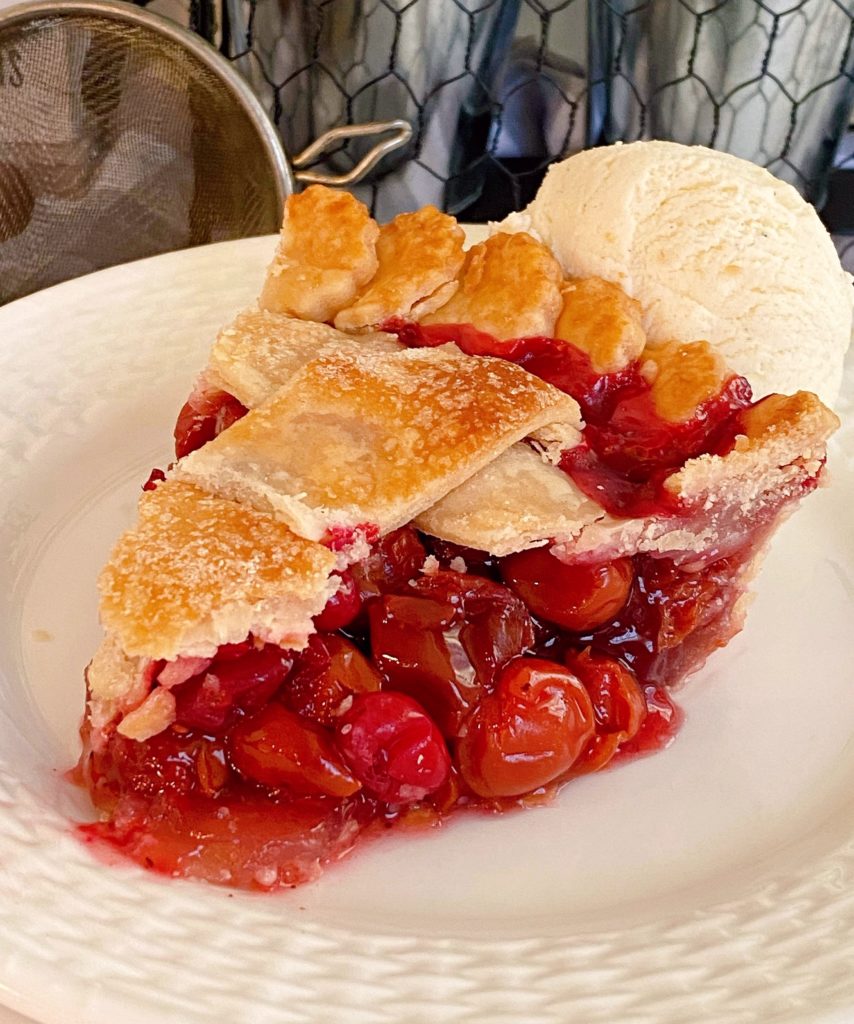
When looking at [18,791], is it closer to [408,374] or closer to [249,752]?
[249,752]

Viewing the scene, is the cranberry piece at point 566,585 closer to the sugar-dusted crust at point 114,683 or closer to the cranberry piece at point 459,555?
the cranberry piece at point 459,555

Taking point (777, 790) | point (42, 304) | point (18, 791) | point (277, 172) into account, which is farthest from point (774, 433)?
point (277, 172)

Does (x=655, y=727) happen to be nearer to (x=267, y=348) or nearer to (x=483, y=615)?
(x=483, y=615)

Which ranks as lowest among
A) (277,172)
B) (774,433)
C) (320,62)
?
(277,172)

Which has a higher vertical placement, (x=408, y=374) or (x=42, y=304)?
(x=408, y=374)

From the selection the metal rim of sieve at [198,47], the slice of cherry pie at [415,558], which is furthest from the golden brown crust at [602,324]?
the metal rim of sieve at [198,47]

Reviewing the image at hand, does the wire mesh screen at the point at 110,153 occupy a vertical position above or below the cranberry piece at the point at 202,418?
below

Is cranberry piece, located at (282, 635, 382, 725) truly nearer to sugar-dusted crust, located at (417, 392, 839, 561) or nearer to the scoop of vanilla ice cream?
sugar-dusted crust, located at (417, 392, 839, 561)
